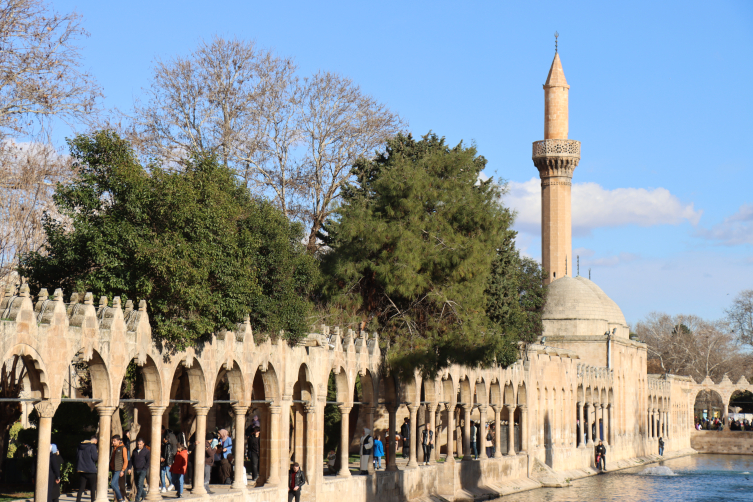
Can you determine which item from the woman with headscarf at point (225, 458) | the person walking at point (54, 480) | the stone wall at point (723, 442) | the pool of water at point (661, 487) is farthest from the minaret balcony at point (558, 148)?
the person walking at point (54, 480)

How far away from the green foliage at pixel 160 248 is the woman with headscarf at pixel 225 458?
312cm

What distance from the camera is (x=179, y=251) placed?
1625 centimetres

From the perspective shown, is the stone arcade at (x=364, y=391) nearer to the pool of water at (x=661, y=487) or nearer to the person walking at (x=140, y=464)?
the person walking at (x=140, y=464)

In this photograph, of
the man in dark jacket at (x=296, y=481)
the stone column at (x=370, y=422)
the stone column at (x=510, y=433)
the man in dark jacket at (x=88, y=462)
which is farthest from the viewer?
the stone column at (x=510, y=433)

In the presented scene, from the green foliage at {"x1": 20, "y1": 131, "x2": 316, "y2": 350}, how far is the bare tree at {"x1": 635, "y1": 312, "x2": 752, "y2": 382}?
6516 centimetres

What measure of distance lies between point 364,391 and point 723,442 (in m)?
49.0

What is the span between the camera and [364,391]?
2342 centimetres

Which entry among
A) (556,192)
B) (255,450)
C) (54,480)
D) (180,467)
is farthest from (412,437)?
(556,192)

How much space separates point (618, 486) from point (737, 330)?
56679mm

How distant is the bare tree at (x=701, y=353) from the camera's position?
3125 inches

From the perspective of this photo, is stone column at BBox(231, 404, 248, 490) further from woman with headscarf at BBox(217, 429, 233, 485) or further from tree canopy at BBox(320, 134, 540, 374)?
tree canopy at BBox(320, 134, 540, 374)

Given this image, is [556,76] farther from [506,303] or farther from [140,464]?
[140,464]

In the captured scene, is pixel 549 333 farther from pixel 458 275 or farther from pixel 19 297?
pixel 19 297

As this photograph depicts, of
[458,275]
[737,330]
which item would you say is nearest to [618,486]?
[458,275]
